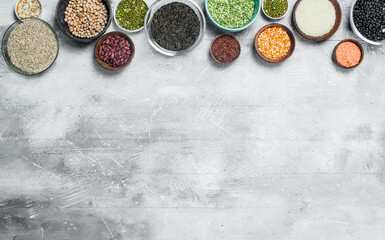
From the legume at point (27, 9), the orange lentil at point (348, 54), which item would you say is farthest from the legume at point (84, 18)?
the orange lentil at point (348, 54)

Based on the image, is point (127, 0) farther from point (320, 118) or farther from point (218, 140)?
point (320, 118)

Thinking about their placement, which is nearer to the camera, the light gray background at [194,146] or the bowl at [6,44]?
the bowl at [6,44]

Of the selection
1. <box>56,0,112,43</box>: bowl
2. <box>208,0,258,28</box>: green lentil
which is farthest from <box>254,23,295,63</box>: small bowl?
<box>56,0,112,43</box>: bowl

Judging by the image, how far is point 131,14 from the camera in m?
2.50

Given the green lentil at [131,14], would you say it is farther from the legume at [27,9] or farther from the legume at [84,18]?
the legume at [27,9]

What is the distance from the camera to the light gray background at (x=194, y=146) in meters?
2.57

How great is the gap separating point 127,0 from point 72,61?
660 mm

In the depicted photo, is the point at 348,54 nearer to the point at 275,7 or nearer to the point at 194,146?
the point at 275,7

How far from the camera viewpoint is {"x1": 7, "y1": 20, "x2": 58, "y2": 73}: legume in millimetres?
2434

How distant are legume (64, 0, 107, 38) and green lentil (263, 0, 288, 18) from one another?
51.2 inches

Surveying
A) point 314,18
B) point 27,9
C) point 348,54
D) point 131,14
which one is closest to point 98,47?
point 131,14

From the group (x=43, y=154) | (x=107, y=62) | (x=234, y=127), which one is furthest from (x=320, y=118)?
(x=43, y=154)

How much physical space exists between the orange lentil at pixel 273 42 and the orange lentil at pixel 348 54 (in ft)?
1.42

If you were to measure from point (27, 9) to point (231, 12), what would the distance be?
161 centimetres
